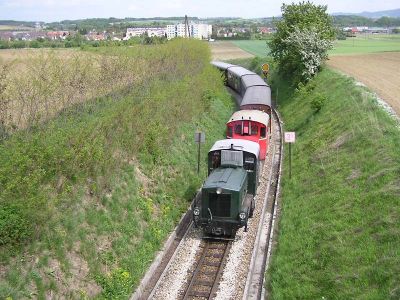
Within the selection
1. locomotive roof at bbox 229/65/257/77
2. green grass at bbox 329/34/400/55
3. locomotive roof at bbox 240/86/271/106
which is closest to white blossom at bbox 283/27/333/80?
locomotive roof at bbox 229/65/257/77

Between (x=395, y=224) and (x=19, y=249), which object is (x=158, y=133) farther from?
(x=395, y=224)

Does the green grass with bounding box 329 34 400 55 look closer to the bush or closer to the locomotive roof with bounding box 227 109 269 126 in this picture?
the bush

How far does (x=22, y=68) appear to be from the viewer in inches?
679

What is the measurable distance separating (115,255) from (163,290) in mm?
1954

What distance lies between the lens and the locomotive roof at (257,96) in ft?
84.2

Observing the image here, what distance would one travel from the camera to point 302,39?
3838cm

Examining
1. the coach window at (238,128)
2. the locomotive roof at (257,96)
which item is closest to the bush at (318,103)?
the locomotive roof at (257,96)

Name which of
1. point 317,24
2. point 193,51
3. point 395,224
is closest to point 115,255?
point 395,224

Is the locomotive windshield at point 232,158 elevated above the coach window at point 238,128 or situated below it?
below

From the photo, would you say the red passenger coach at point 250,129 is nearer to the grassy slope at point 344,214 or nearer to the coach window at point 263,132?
the coach window at point 263,132

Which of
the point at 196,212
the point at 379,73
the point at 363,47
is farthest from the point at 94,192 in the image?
the point at 363,47

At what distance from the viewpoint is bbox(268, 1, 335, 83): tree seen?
127 feet

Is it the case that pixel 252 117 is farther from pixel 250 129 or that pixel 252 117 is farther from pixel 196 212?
pixel 196 212

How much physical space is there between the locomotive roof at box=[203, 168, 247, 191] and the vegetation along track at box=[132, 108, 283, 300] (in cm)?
227
